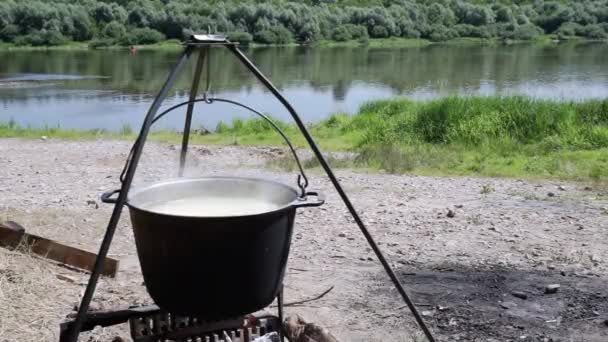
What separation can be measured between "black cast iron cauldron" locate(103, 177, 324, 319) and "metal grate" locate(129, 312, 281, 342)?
14.8 inches

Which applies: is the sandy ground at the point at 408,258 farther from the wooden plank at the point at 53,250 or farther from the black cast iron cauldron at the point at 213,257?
the black cast iron cauldron at the point at 213,257

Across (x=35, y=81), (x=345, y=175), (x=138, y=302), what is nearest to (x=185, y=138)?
(x=138, y=302)

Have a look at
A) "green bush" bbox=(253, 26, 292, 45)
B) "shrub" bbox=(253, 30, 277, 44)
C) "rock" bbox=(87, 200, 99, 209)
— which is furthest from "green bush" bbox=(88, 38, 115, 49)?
"rock" bbox=(87, 200, 99, 209)

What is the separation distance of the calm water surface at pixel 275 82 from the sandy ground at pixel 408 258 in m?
8.55

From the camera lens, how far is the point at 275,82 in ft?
84.8

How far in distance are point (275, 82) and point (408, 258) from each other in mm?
21717

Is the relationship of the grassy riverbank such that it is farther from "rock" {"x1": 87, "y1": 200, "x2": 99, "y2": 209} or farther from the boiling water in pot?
the boiling water in pot

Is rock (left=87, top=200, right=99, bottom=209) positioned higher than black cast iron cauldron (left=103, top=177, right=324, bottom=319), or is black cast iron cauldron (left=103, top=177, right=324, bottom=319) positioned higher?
black cast iron cauldron (left=103, top=177, right=324, bottom=319)

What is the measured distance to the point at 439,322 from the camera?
140 inches

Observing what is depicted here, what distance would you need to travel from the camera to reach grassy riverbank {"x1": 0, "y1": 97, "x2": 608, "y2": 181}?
27.5ft

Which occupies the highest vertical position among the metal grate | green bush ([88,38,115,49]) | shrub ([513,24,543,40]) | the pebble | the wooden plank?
shrub ([513,24,543,40])

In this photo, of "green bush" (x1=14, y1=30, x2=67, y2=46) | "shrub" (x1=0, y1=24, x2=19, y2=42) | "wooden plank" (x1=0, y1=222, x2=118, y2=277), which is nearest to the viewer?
"wooden plank" (x1=0, y1=222, x2=118, y2=277)

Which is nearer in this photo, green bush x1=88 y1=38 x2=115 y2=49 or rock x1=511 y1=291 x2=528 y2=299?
rock x1=511 y1=291 x2=528 y2=299

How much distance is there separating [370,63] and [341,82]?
34.8 ft
